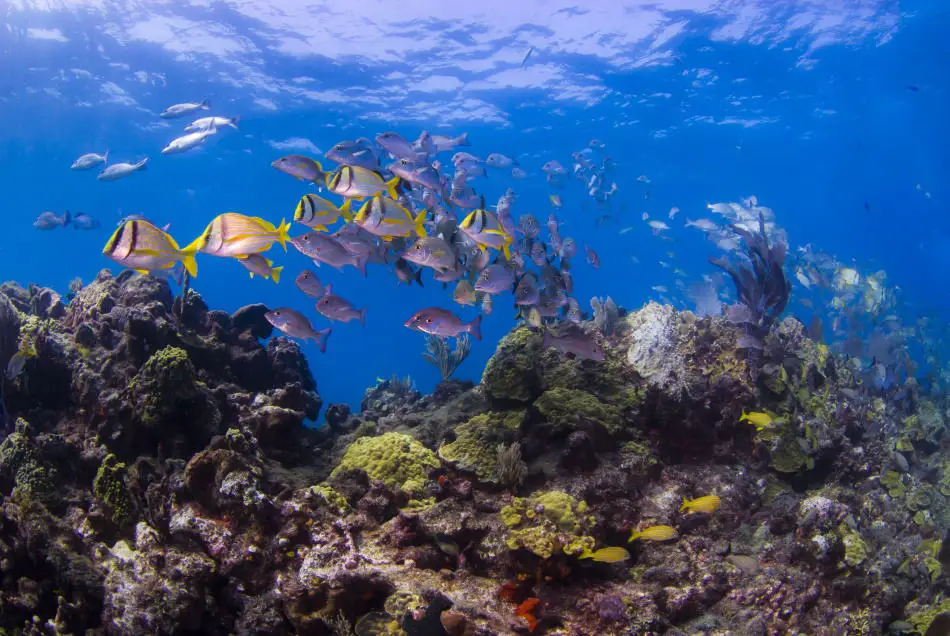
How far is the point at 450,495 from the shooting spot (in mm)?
4918

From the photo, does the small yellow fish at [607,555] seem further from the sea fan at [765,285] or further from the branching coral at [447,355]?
the branching coral at [447,355]

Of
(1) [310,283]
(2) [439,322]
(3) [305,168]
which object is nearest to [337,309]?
(1) [310,283]

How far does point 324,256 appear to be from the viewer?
18.8ft

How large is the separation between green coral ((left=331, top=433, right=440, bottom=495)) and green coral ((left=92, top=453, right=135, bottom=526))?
181 centimetres

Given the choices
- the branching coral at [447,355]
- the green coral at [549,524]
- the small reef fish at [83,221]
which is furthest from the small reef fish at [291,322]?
the small reef fish at [83,221]

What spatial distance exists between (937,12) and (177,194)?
59.8 m

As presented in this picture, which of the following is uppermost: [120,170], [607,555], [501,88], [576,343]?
[501,88]

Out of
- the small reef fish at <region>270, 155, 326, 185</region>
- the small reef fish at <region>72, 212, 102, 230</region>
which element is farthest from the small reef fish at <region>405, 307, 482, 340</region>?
the small reef fish at <region>72, 212, 102, 230</region>

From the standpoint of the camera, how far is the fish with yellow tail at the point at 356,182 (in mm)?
5266

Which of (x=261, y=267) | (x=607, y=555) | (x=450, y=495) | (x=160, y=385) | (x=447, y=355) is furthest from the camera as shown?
(x=447, y=355)

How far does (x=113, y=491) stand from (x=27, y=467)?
1121 millimetres

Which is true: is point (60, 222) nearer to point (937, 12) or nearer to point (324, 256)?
point (324, 256)

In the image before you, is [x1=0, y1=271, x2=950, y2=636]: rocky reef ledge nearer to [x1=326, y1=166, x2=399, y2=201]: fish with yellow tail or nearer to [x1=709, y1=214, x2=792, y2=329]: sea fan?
[x1=709, y1=214, x2=792, y2=329]: sea fan

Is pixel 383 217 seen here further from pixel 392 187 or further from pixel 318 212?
pixel 318 212
